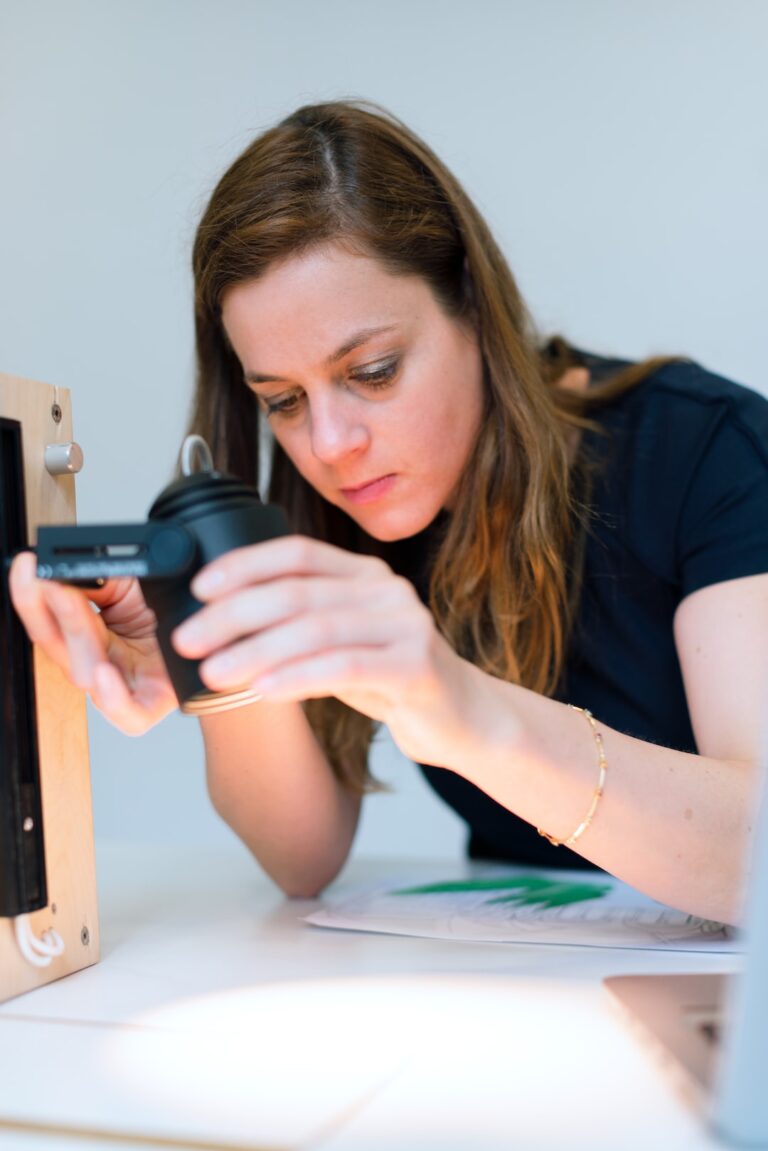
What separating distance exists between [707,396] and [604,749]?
54 cm

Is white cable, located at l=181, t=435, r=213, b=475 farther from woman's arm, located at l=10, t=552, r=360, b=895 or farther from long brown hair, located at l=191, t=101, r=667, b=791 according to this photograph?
long brown hair, located at l=191, t=101, r=667, b=791

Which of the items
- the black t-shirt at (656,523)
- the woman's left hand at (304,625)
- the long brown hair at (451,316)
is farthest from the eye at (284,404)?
the woman's left hand at (304,625)

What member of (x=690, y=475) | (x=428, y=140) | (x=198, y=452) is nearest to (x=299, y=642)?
(x=198, y=452)

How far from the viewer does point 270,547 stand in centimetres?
65

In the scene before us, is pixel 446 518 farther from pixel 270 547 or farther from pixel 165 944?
pixel 270 547

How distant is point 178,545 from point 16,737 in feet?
0.86

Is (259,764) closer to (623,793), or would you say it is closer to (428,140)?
(623,793)

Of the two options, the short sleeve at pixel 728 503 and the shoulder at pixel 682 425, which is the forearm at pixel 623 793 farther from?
the shoulder at pixel 682 425

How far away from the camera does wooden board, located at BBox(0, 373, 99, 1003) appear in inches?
34.4

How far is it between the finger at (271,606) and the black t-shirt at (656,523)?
58cm

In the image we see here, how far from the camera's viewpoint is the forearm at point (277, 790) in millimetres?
1160

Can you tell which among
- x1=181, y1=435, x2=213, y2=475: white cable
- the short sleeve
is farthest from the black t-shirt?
x1=181, y1=435, x2=213, y2=475: white cable

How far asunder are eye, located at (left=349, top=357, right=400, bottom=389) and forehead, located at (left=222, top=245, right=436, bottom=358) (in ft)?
0.12

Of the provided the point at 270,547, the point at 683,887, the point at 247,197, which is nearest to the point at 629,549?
the point at 683,887
